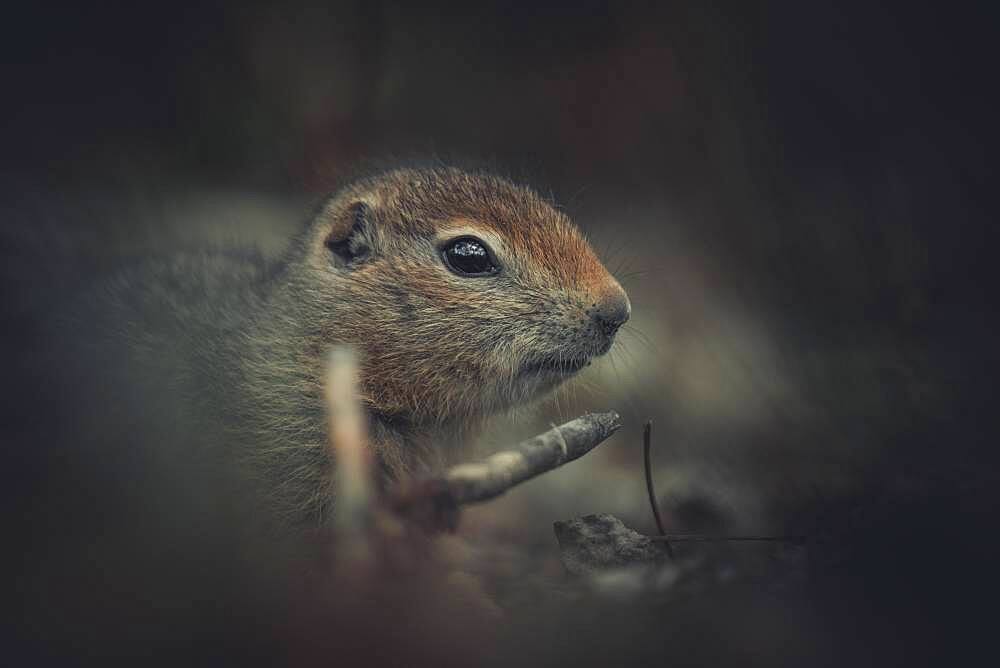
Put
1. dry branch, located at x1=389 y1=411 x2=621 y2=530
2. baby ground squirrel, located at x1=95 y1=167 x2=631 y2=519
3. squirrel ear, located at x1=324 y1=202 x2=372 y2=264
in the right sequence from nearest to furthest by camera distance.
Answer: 1. dry branch, located at x1=389 y1=411 x2=621 y2=530
2. baby ground squirrel, located at x1=95 y1=167 x2=631 y2=519
3. squirrel ear, located at x1=324 y1=202 x2=372 y2=264

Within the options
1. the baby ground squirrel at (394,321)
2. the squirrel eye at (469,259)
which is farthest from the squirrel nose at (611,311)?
the squirrel eye at (469,259)

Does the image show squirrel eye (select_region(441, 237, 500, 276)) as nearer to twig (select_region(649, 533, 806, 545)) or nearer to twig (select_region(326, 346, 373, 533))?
twig (select_region(326, 346, 373, 533))

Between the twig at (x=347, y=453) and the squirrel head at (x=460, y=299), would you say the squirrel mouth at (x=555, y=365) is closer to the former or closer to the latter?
A: the squirrel head at (x=460, y=299)

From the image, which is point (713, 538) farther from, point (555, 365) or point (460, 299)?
point (460, 299)

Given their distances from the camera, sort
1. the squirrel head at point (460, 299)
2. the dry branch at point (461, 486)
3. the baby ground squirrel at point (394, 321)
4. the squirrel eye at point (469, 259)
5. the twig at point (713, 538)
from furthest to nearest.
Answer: the squirrel eye at point (469, 259) < the squirrel head at point (460, 299) < the baby ground squirrel at point (394, 321) < the twig at point (713, 538) < the dry branch at point (461, 486)

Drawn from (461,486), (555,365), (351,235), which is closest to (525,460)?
(461,486)

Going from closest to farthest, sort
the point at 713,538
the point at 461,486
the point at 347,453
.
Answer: the point at 461,486 → the point at 347,453 → the point at 713,538

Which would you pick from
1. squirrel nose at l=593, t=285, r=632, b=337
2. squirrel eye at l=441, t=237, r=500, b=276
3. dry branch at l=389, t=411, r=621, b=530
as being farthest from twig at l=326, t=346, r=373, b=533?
squirrel nose at l=593, t=285, r=632, b=337

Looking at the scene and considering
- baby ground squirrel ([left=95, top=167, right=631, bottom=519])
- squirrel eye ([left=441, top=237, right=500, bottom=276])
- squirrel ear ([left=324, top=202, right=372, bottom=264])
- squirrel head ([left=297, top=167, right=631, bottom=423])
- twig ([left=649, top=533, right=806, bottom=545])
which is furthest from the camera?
squirrel ear ([left=324, top=202, right=372, bottom=264])
